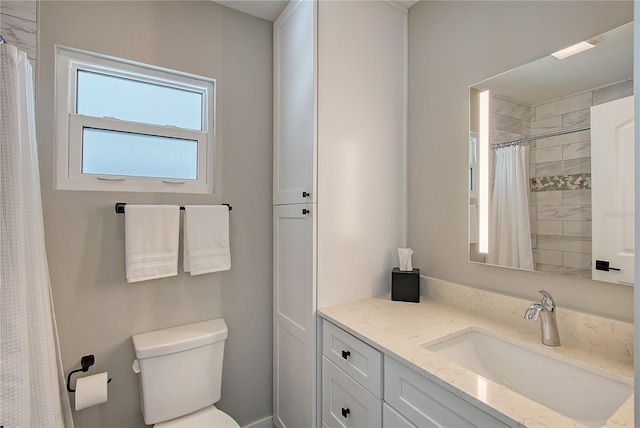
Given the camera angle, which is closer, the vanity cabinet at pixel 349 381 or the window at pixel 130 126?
the vanity cabinet at pixel 349 381

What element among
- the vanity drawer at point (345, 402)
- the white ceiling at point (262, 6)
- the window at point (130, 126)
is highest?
the white ceiling at point (262, 6)

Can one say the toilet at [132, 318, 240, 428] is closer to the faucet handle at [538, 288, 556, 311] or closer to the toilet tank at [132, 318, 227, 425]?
the toilet tank at [132, 318, 227, 425]

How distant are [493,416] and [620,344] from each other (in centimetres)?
61

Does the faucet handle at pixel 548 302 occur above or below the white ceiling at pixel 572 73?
below

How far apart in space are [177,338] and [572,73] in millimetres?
1997

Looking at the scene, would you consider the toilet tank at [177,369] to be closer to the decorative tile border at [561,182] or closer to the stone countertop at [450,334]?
the stone countertop at [450,334]

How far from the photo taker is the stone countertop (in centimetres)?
71

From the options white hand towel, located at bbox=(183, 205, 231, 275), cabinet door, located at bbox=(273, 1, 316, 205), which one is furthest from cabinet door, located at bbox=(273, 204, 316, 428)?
white hand towel, located at bbox=(183, 205, 231, 275)

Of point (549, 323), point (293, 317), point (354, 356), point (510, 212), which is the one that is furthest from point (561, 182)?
point (293, 317)

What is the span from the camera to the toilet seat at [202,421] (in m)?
1.32

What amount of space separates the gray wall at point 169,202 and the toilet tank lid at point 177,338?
64 millimetres

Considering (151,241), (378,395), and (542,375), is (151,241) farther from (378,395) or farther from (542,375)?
(542,375)

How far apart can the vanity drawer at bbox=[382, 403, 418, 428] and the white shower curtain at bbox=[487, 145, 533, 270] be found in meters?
0.77

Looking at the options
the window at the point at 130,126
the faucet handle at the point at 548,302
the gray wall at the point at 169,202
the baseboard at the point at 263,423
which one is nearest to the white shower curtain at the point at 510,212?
the faucet handle at the point at 548,302
